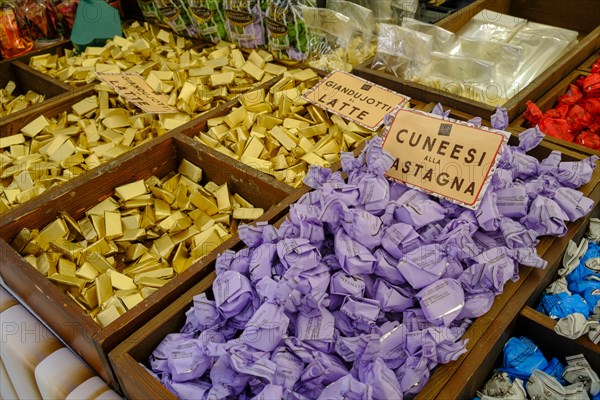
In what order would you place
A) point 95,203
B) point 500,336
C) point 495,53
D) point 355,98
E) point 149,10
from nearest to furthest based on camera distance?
point 500,336
point 95,203
point 355,98
point 495,53
point 149,10

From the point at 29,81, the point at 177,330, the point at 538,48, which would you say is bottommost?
the point at 177,330

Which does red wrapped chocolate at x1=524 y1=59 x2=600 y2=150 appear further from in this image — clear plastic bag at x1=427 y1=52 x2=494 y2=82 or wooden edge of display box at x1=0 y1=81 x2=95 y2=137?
wooden edge of display box at x1=0 y1=81 x2=95 y2=137

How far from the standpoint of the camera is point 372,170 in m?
1.13

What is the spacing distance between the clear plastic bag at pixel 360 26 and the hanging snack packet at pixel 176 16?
24.7 inches

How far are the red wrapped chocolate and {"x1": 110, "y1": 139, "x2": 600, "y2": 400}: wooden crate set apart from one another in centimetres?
46

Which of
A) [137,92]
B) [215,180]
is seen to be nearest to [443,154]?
[215,180]

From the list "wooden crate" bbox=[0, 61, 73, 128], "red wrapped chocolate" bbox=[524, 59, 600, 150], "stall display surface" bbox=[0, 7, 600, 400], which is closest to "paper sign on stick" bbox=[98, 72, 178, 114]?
"stall display surface" bbox=[0, 7, 600, 400]

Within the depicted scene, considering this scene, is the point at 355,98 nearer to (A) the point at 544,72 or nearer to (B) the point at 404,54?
(B) the point at 404,54

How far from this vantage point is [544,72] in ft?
5.34

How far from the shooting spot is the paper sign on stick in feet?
5.25

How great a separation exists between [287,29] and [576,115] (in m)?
0.99

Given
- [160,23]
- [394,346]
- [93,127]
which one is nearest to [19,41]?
[160,23]

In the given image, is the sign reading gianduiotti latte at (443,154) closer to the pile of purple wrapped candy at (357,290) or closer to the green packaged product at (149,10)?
the pile of purple wrapped candy at (357,290)

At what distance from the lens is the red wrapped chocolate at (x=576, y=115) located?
144 centimetres
